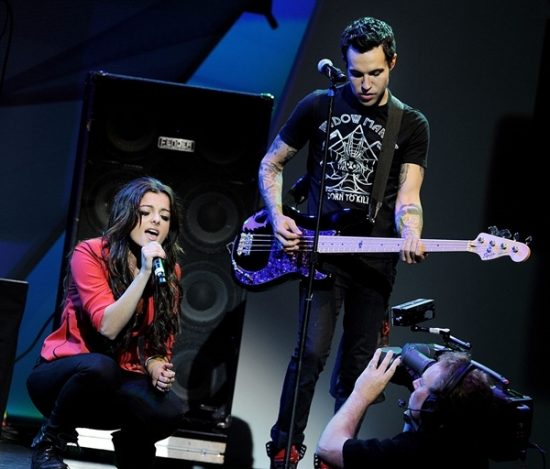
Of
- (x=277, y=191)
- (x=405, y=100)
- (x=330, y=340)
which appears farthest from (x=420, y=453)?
(x=405, y=100)

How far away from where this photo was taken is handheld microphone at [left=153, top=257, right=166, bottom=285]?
10.3 feet

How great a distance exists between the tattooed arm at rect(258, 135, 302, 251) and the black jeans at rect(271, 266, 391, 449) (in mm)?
229

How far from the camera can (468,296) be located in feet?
16.7

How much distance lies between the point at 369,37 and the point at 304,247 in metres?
0.95

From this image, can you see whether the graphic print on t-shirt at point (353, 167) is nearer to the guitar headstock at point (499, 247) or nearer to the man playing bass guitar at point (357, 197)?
the man playing bass guitar at point (357, 197)

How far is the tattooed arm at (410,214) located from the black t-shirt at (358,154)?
39 millimetres

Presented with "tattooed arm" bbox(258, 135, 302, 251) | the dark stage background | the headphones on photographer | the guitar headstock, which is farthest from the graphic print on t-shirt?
the headphones on photographer

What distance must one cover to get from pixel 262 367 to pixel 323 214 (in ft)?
4.87

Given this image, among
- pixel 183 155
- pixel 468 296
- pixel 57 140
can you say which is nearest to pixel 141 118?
pixel 183 155

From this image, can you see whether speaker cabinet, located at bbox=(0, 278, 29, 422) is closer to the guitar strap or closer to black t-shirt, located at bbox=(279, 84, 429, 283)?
black t-shirt, located at bbox=(279, 84, 429, 283)

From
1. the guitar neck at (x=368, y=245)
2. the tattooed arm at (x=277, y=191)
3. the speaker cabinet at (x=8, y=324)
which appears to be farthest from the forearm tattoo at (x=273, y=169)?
the speaker cabinet at (x=8, y=324)

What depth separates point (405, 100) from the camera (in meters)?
5.09

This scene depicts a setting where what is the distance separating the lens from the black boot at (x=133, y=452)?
3484 mm

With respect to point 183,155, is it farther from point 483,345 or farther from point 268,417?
point 483,345
